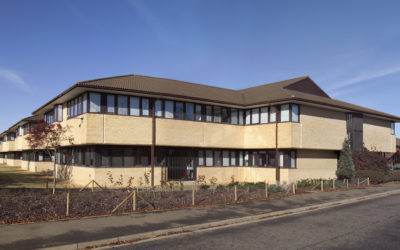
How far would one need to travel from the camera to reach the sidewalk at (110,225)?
907cm

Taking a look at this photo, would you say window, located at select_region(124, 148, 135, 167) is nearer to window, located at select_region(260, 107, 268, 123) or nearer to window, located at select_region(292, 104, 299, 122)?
window, located at select_region(260, 107, 268, 123)

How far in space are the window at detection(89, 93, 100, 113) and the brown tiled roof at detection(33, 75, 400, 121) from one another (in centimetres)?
80

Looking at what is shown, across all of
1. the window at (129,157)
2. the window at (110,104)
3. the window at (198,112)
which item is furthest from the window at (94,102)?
the window at (198,112)

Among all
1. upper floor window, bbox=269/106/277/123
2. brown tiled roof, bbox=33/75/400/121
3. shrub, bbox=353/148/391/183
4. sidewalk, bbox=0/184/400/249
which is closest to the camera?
sidewalk, bbox=0/184/400/249

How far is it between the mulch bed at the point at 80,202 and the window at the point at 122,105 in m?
7.77

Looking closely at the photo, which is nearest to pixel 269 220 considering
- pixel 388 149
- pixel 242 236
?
pixel 242 236

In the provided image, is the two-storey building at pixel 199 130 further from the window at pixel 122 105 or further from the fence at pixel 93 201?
the fence at pixel 93 201

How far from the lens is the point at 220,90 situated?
32750 mm

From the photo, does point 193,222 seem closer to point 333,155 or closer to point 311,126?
point 311,126

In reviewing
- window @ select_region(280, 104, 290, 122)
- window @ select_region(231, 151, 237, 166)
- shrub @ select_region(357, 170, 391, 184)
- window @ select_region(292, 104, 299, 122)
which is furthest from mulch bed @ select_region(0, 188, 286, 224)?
shrub @ select_region(357, 170, 391, 184)

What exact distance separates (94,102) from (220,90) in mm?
13993

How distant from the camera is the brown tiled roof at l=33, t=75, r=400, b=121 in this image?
2322cm

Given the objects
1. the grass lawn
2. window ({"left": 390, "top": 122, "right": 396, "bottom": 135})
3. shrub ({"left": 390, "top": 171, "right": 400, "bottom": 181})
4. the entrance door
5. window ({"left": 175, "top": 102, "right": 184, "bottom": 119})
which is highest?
window ({"left": 175, "top": 102, "right": 184, "bottom": 119})

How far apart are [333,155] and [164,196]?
2021cm
